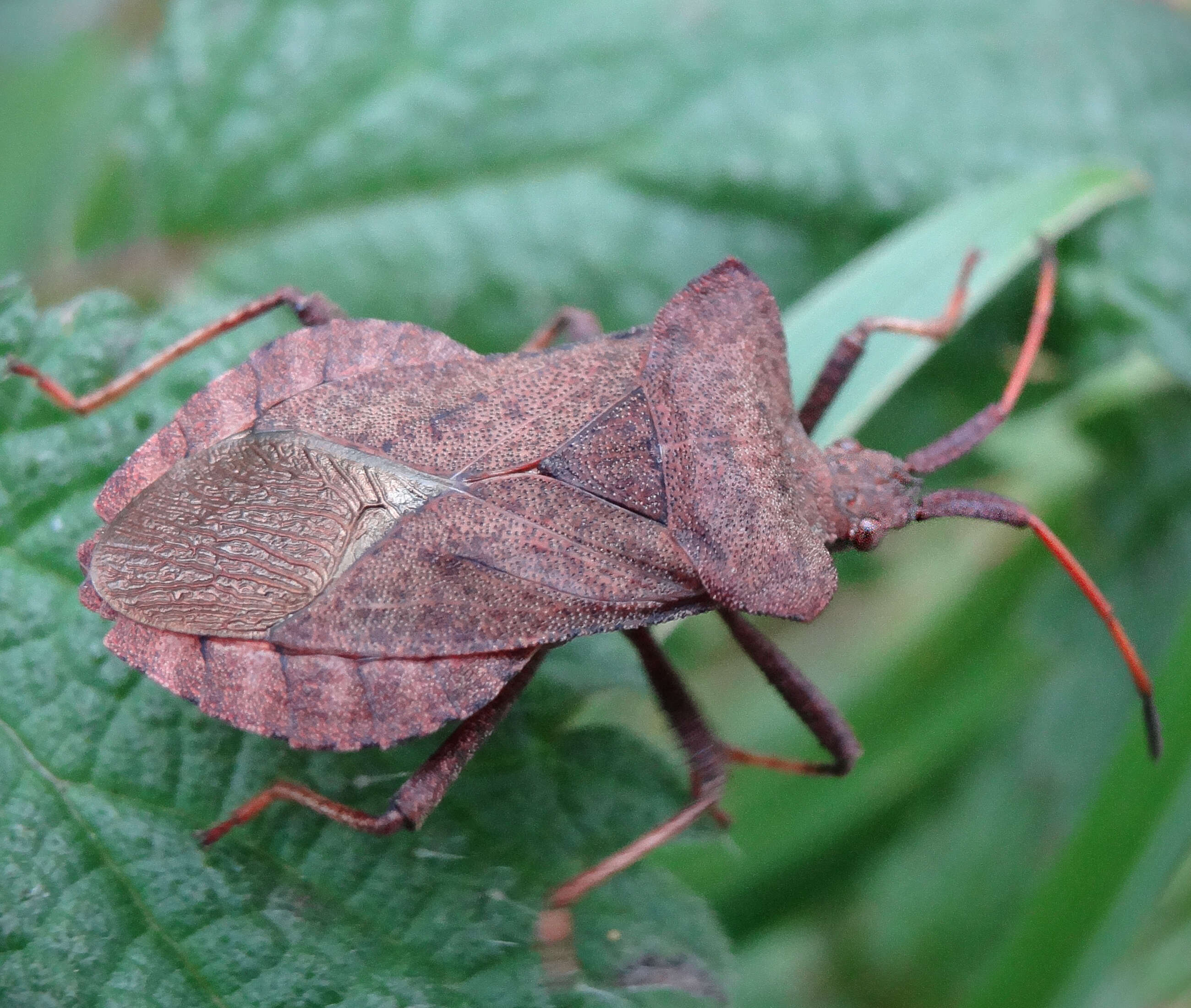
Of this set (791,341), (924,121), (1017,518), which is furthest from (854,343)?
(924,121)

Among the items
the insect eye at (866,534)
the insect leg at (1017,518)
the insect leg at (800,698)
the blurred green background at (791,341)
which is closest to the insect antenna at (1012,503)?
the insect leg at (1017,518)

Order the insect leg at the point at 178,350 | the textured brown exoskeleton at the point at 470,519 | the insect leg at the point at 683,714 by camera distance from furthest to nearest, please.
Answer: the insect leg at the point at 683,714 → the insect leg at the point at 178,350 → the textured brown exoskeleton at the point at 470,519

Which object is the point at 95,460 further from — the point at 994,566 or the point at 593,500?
→ the point at 994,566

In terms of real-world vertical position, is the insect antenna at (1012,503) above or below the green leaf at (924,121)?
below

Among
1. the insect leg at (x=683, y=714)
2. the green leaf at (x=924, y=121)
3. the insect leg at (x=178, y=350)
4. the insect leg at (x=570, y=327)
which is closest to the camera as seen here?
the insect leg at (x=178, y=350)

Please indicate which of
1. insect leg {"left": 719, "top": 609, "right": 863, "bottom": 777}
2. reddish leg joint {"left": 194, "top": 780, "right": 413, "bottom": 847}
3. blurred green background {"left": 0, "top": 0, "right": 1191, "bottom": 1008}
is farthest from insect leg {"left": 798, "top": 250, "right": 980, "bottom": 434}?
reddish leg joint {"left": 194, "top": 780, "right": 413, "bottom": 847}

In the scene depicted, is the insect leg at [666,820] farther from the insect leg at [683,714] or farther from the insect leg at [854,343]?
the insect leg at [854,343]
